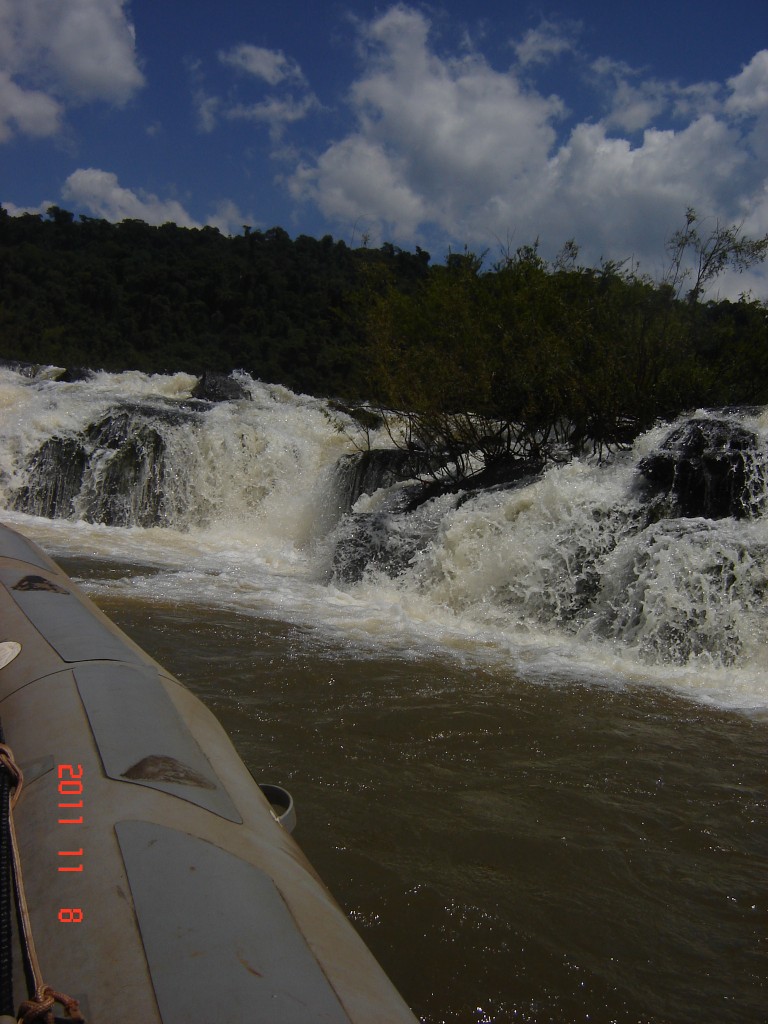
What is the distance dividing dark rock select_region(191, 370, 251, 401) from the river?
28.1 feet

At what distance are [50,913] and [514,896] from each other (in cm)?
Answer: 170

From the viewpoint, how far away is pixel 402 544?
8273mm

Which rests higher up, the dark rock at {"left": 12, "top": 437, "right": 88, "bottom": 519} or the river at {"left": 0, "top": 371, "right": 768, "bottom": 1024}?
the dark rock at {"left": 12, "top": 437, "right": 88, "bottom": 519}

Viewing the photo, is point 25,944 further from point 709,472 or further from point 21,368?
point 21,368

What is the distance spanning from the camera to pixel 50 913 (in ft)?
3.53

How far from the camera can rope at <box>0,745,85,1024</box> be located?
86 cm

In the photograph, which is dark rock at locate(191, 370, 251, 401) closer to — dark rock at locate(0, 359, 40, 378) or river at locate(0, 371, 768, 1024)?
dark rock at locate(0, 359, 40, 378)

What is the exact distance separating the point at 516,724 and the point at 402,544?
14.4 ft

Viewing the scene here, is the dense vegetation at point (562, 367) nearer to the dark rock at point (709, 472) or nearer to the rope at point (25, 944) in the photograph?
the dark rock at point (709, 472)

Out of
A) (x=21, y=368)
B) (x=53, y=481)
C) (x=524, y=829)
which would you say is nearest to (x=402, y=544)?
(x=524, y=829)

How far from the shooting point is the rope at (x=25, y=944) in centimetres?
86
